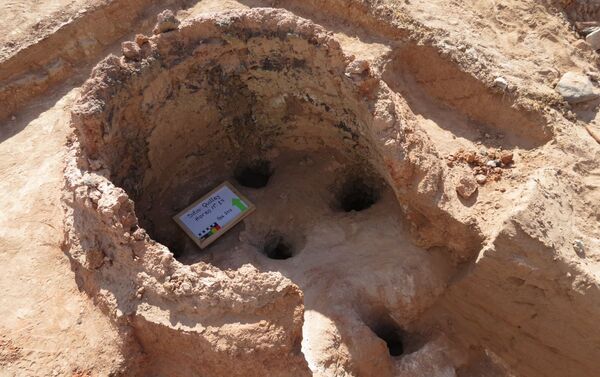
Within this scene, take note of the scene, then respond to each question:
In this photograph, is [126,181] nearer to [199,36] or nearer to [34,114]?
[199,36]

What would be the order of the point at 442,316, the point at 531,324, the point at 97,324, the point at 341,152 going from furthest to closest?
the point at 341,152, the point at 442,316, the point at 531,324, the point at 97,324

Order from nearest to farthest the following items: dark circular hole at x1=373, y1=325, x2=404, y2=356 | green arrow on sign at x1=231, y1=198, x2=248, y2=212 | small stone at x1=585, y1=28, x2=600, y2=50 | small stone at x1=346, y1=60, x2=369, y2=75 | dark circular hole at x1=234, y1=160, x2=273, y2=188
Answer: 1. small stone at x1=346, y1=60, x2=369, y2=75
2. dark circular hole at x1=373, y1=325, x2=404, y2=356
3. green arrow on sign at x1=231, y1=198, x2=248, y2=212
4. dark circular hole at x1=234, y1=160, x2=273, y2=188
5. small stone at x1=585, y1=28, x2=600, y2=50

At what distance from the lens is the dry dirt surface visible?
416 cm

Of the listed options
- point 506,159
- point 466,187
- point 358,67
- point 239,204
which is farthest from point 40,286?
point 506,159

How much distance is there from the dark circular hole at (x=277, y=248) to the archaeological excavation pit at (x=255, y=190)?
0.01 m

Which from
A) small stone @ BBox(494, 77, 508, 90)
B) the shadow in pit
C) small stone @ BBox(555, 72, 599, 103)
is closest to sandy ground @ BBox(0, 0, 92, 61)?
the shadow in pit

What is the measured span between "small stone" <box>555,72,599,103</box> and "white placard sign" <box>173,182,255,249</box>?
368 cm

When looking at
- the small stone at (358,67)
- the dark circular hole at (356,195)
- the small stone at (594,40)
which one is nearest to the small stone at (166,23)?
the small stone at (358,67)

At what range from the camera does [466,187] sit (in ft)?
16.5

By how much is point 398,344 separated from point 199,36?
3.65 m

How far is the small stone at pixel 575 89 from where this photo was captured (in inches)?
233

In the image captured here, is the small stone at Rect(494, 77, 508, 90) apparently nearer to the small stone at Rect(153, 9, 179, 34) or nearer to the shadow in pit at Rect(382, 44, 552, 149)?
the shadow in pit at Rect(382, 44, 552, 149)

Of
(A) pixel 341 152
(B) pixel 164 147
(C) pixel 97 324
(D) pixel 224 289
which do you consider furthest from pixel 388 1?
(C) pixel 97 324

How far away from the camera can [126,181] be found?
5.18m
